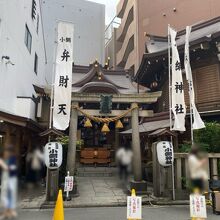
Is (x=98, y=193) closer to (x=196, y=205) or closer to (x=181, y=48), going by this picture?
(x=181, y=48)

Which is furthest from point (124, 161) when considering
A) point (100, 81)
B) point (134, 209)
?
point (100, 81)

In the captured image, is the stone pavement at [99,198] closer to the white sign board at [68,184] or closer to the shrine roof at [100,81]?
the white sign board at [68,184]

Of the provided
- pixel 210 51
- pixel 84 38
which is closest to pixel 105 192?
pixel 210 51

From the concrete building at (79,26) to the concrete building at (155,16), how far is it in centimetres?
394

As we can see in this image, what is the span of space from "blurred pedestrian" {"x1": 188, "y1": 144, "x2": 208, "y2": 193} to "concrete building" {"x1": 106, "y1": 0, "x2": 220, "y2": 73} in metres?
20.7

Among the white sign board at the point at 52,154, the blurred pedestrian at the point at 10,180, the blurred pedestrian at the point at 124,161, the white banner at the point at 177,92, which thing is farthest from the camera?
the white banner at the point at 177,92

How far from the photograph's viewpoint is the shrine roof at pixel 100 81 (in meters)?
17.5

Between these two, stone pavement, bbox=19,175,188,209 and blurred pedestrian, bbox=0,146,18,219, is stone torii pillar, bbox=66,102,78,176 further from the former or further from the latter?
blurred pedestrian, bbox=0,146,18,219

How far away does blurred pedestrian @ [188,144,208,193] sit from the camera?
3.92 feet

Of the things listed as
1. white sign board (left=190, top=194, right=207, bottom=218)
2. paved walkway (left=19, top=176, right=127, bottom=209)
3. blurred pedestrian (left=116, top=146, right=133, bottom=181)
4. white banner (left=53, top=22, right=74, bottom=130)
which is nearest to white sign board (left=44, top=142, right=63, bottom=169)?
white banner (left=53, top=22, right=74, bottom=130)

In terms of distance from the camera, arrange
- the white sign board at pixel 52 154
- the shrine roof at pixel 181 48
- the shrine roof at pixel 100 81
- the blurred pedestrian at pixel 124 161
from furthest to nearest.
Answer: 1. the shrine roof at pixel 100 81
2. the shrine roof at pixel 181 48
3. the white sign board at pixel 52 154
4. the blurred pedestrian at pixel 124 161

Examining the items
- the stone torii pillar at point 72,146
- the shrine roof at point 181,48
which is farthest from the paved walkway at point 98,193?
the shrine roof at point 181,48

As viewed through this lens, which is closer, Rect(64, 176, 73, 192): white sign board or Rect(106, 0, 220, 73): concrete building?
Rect(64, 176, 73, 192): white sign board

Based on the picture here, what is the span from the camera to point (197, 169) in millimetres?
1191
